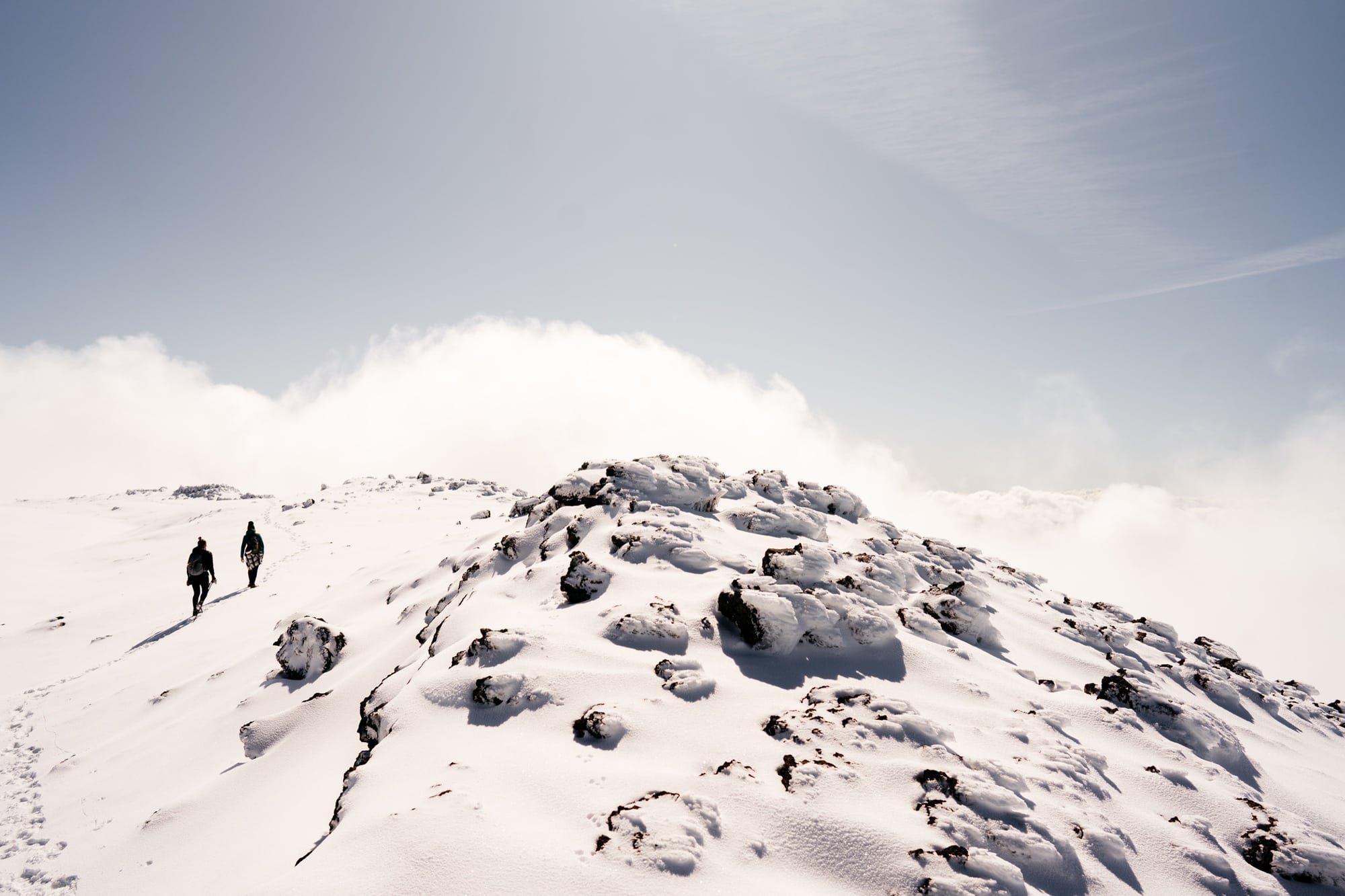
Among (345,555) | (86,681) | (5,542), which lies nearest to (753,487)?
(86,681)

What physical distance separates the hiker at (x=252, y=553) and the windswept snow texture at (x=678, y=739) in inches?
241

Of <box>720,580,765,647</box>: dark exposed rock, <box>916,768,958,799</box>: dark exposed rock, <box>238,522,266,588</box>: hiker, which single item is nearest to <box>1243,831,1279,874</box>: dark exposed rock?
<box>916,768,958,799</box>: dark exposed rock

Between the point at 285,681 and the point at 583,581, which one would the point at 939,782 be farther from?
the point at 285,681

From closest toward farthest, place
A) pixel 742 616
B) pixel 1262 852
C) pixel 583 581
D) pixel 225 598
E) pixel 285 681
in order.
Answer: pixel 1262 852, pixel 742 616, pixel 583 581, pixel 285 681, pixel 225 598

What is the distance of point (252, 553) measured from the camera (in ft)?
62.2

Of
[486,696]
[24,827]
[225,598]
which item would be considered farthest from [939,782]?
[225,598]

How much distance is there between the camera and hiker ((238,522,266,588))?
61.7 ft

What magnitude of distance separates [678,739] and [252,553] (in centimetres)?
2033

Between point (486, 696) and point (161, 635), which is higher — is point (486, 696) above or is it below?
above

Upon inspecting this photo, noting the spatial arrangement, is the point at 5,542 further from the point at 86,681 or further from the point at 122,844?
the point at 122,844

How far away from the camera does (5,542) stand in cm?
2930

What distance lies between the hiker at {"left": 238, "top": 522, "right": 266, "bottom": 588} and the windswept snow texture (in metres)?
6.12

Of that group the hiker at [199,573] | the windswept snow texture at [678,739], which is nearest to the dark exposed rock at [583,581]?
the windswept snow texture at [678,739]

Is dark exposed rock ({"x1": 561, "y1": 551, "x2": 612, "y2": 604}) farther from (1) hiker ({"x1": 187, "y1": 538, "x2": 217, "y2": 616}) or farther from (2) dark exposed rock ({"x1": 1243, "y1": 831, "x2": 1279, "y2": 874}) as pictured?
(1) hiker ({"x1": 187, "y1": 538, "x2": 217, "y2": 616})
